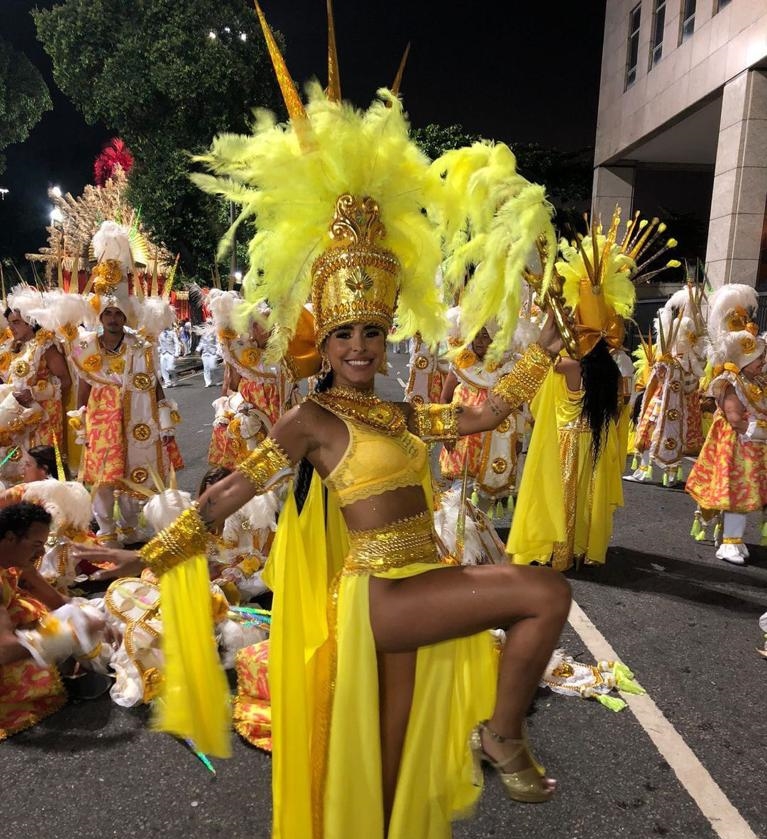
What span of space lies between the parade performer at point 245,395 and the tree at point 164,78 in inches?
865

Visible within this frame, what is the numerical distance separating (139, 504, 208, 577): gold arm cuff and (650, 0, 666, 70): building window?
17.9 m

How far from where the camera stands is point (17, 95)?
28.6 meters

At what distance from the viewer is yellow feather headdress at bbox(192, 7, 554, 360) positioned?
6.53 feet

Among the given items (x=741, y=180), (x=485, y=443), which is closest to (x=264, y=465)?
(x=485, y=443)

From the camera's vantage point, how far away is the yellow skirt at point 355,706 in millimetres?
1959

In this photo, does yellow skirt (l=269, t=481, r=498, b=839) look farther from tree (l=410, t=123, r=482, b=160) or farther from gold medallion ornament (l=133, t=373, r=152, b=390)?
tree (l=410, t=123, r=482, b=160)

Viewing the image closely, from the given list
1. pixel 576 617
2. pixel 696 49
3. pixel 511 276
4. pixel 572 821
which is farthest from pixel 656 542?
pixel 696 49

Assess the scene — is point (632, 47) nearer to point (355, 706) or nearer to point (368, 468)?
point (368, 468)

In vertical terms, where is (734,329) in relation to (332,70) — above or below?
below

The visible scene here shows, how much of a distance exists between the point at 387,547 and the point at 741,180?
40.7 feet

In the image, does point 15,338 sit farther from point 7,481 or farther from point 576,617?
point 576,617

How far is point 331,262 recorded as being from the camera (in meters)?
2.02

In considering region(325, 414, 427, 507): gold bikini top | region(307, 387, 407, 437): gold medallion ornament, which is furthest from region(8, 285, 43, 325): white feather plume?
region(325, 414, 427, 507): gold bikini top

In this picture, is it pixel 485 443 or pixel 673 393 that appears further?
pixel 673 393
